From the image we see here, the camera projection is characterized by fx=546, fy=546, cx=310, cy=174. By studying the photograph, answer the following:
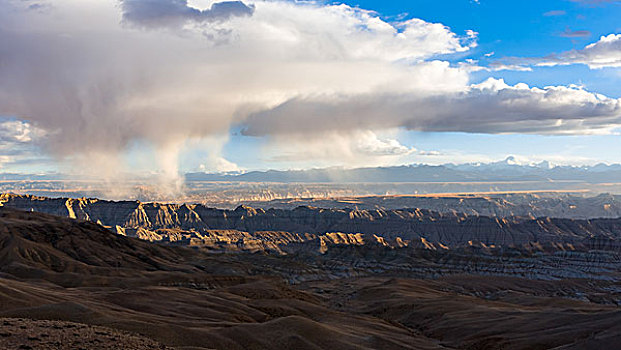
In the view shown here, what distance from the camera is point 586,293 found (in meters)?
192

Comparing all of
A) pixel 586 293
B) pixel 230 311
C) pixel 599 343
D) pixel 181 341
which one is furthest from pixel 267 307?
pixel 586 293

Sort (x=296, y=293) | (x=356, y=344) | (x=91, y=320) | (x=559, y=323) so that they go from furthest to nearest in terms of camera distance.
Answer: (x=296, y=293)
(x=559, y=323)
(x=356, y=344)
(x=91, y=320)

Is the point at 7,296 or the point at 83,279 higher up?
the point at 7,296

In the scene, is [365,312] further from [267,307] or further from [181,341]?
[181,341]

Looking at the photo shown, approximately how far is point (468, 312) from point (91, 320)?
79516 millimetres

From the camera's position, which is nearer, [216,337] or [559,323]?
[216,337]

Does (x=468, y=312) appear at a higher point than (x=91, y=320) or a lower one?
lower

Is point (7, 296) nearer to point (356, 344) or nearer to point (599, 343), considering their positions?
point (356, 344)

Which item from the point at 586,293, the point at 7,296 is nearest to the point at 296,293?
the point at 7,296

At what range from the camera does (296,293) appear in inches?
5906

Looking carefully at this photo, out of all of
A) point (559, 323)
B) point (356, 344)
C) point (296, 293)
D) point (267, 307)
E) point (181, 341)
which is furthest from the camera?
point (296, 293)

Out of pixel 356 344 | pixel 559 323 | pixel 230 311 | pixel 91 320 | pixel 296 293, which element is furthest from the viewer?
pixel 296 293

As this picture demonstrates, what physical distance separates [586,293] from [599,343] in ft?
466

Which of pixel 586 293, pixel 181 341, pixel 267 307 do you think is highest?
pixel 181 341
